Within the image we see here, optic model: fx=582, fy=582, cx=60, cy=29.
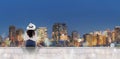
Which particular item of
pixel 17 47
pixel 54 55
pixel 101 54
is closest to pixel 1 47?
pixel 17 47

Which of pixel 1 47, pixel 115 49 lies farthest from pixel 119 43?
pixel 1 47

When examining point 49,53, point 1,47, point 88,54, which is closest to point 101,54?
point 88,54

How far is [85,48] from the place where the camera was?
47.7 ft

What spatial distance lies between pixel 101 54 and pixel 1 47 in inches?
Answer: 98.5

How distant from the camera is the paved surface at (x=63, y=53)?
47.4 feet

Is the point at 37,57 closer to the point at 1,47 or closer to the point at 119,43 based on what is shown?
the point at 1,47

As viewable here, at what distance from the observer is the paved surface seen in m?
14.5

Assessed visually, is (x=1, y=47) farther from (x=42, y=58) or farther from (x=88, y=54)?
(x=88, y=54)

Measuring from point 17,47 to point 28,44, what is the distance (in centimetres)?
29

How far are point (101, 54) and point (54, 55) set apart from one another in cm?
117

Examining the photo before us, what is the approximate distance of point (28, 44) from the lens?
47.6 ft

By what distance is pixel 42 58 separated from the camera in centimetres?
1446

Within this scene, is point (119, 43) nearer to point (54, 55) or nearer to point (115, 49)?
point (115, 49)

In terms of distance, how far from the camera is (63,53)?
14469 millimetres
